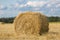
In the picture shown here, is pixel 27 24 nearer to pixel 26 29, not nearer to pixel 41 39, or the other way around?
pixel 26 29

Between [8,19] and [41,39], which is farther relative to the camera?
[8,19]

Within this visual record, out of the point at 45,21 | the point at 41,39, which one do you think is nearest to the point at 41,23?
the point at 45,21

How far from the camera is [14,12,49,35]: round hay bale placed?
5.34 meters

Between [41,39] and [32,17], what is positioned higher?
[32,17]

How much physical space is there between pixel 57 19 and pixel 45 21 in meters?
3.28

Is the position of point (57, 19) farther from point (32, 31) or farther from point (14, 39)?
point (14, 39)

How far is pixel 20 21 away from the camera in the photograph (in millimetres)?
5629

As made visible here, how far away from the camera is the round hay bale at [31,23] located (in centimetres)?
534

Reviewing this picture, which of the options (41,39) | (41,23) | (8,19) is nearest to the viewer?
(41,39)

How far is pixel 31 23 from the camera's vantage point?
5457mm

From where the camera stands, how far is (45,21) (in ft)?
17.9

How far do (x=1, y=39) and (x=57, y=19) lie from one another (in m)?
4.49

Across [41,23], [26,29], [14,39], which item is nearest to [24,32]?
[26,29]

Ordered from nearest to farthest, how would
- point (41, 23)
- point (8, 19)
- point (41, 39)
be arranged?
point (41, 39)
point (41, 23)
point (8, 19)
